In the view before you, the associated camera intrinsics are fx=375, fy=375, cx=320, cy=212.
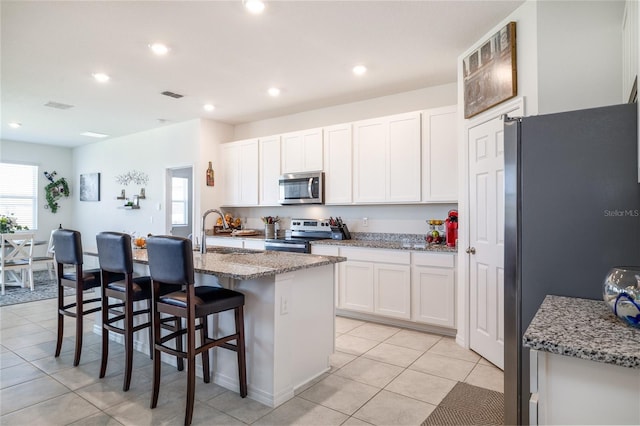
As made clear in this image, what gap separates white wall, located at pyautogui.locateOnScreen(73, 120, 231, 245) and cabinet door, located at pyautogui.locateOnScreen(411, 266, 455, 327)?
3.60 m

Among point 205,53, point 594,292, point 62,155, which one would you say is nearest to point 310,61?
point 205,53

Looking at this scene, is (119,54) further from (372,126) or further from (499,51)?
(499,51)

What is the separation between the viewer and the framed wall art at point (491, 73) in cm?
275

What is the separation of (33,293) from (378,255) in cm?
515

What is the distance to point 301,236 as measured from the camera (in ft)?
16.3

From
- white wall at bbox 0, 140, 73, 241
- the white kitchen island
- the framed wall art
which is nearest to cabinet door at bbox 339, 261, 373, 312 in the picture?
the white kitchen island

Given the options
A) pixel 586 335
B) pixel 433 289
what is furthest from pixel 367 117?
pixel 586 335

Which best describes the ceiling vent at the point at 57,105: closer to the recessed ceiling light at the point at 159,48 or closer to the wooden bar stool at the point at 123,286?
the recessed ceiling light at the point at 159,48

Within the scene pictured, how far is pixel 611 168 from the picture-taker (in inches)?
59.8

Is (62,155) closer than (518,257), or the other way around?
(518,257)

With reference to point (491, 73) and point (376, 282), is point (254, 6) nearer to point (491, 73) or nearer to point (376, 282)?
point (491, 73)

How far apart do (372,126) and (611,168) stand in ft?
9.93

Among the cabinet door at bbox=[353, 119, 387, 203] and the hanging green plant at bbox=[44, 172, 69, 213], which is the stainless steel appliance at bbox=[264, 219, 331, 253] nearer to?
the cabinet door at bbox=[353, 119, 387, 203]

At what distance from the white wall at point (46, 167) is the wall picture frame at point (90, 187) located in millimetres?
337
